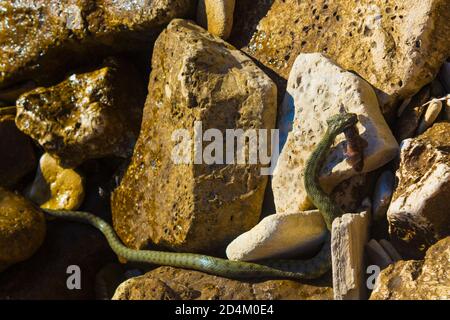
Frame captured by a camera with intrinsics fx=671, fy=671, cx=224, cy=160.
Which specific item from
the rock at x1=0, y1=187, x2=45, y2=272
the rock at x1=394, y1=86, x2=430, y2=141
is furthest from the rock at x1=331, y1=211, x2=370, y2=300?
the rock at x1=0, y1=187, x2=45, y2=272

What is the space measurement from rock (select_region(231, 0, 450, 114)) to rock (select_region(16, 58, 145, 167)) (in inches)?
55.9

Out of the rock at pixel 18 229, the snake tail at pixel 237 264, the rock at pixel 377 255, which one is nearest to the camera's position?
the rock at pixel 377 255

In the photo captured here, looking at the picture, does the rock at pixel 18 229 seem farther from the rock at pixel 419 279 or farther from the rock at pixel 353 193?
the rock at pixel 419 279

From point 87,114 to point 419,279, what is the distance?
3.85 meters

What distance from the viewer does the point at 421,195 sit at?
4.88 metres

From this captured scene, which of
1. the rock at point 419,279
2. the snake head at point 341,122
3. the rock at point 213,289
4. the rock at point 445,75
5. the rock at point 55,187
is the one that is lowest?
the rock at point 213,289

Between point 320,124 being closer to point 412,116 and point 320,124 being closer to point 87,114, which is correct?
point 412,116

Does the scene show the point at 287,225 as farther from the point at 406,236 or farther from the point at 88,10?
the point at 88,10

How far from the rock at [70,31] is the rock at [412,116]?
8.38 ft

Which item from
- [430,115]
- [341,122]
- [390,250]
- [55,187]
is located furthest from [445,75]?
[55,187]

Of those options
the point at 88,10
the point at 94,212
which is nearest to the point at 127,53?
the point at 88,10

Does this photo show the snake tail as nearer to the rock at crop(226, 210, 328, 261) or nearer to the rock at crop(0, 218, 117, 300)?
the rock at crop(226, 210, 328, 261)

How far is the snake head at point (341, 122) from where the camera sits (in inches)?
206

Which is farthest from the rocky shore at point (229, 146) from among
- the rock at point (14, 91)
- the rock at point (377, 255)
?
the rock at point (14, 91)
